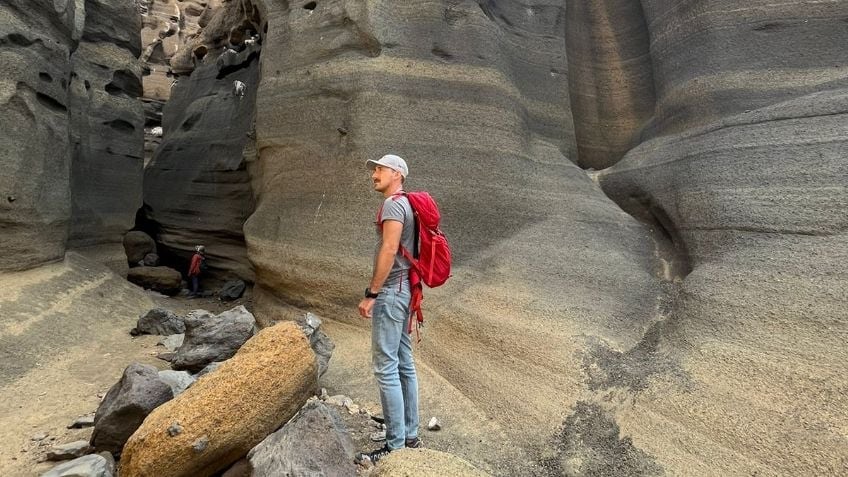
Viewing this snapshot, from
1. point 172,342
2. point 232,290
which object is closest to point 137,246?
point 232,290

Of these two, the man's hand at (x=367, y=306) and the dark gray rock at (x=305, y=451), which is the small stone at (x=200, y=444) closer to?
the dark gray rock at (x=305, y=451)

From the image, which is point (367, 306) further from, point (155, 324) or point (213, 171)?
point (213, 171)

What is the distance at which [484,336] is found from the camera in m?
3.89

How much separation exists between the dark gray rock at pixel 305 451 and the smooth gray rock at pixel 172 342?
2.97 m

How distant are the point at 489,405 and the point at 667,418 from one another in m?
1.06

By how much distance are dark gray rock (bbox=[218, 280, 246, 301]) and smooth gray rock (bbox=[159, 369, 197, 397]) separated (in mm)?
5799

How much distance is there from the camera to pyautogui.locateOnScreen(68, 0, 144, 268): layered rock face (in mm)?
7758

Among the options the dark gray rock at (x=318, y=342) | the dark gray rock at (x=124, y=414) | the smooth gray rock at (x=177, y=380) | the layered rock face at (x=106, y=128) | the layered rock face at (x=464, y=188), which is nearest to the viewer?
the dark gray rock at (x=124, y=414)

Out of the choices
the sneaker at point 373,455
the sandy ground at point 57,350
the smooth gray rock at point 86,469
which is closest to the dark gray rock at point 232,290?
the sandy ground at point 57,350

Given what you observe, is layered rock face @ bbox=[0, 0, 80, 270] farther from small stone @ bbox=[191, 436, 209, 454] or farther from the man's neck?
the man's neck

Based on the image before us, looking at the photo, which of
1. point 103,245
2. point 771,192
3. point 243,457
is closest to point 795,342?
point 771,192

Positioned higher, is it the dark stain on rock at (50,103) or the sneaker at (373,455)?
the dark stain on rock at (50,103)

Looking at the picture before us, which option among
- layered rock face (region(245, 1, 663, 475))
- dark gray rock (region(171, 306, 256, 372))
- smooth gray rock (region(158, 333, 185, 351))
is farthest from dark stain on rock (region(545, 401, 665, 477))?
smooth gray rock (region(158, 333, 185, 351))

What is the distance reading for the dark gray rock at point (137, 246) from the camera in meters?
10.7
